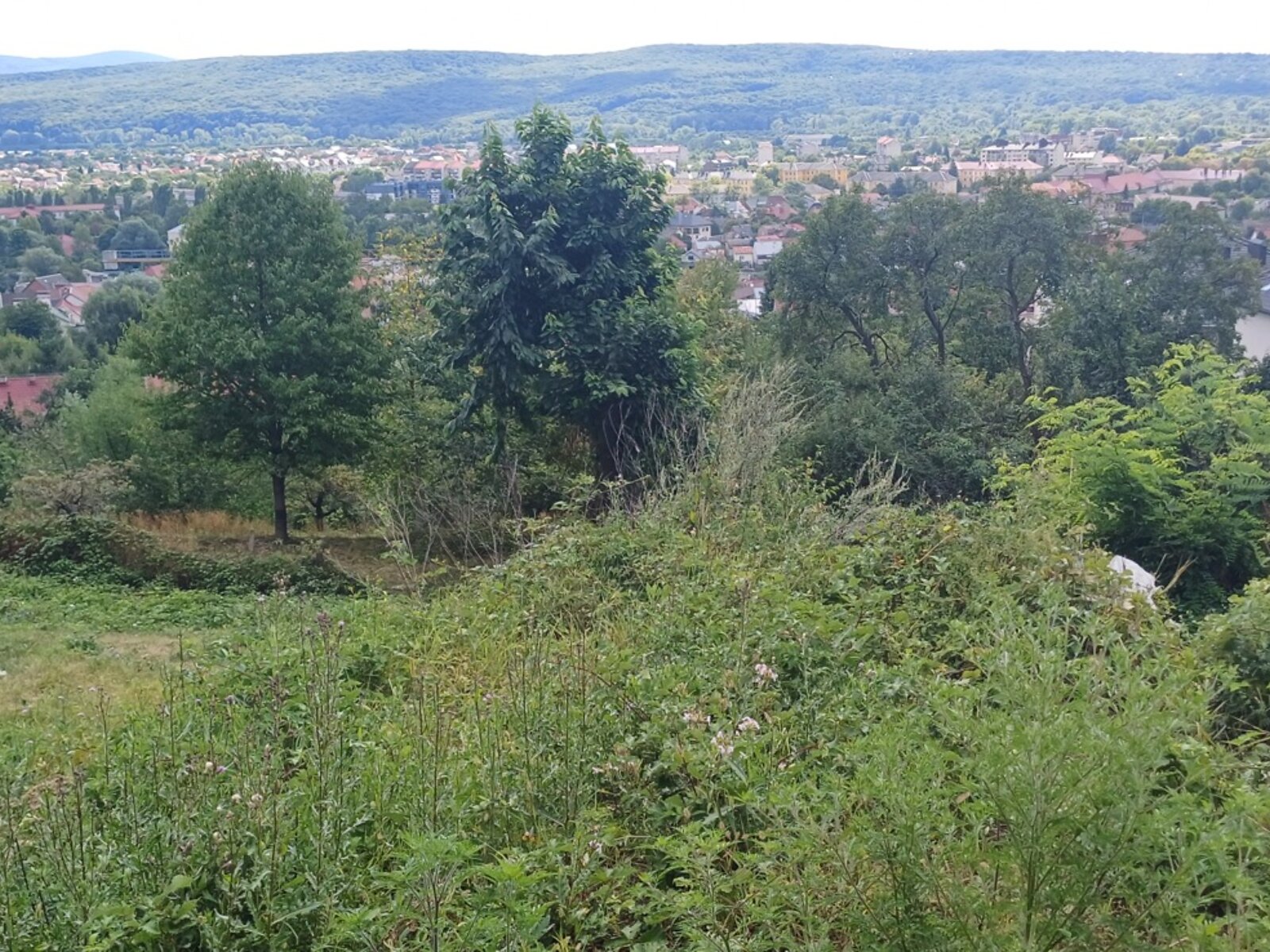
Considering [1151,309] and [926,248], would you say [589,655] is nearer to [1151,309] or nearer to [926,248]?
[1151,309]

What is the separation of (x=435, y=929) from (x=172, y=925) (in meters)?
0.74

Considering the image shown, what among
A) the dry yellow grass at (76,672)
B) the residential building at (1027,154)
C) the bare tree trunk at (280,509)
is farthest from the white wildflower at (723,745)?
the residential building at (1027,154)

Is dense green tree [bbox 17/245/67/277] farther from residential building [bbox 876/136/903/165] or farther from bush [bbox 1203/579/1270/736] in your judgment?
residential building [bbox 876/136/903/165]

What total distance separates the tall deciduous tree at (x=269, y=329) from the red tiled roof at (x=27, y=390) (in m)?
19.0

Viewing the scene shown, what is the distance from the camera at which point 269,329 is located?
12.6 m

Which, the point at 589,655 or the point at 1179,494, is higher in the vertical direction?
the point at 589,655

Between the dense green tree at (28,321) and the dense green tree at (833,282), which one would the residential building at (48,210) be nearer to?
the dense green tree at (28,321)

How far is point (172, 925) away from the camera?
2455 millimetres

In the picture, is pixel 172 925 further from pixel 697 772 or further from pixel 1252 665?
pixel 1252 665

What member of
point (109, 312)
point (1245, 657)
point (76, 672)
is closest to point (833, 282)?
point (76, 672)

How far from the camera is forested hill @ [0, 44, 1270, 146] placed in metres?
144

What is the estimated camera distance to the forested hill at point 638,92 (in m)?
144

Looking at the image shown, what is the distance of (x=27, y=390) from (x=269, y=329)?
23370 mm

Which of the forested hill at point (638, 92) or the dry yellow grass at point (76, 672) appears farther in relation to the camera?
the forested hill at point (638, 92)
